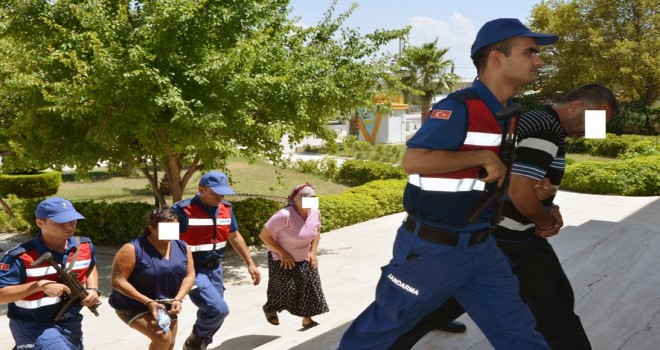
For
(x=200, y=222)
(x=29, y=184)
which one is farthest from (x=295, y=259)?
(x=29, y=184)

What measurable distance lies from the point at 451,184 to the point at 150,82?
20.1 ft

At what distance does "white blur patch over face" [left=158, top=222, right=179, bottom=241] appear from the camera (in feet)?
14.5

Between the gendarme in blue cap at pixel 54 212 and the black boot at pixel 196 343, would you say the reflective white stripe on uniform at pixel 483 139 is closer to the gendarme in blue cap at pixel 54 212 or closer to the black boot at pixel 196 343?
the gendarme in blue cap at pixel 54 212

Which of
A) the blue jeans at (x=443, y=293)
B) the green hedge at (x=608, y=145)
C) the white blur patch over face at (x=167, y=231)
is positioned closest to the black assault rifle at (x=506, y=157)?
the blue jeans at (x=443, y=293)

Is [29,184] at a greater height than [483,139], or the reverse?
[483,139]

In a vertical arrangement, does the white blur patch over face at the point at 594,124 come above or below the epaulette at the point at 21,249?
above

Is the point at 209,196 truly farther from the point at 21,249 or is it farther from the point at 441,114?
the point at 441,114

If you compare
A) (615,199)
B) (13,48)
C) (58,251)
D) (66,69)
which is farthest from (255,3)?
(615,199)

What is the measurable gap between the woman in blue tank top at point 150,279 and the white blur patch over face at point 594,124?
284 cm

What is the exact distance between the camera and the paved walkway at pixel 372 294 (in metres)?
4.35

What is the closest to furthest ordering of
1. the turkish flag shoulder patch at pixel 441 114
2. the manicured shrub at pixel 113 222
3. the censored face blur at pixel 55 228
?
the turkish flag shoulder patch at pixel 441 114, the censored face blur at pixel 55 228, the manicured shrub at pixel 113 222

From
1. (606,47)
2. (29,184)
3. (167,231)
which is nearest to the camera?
(167,231)

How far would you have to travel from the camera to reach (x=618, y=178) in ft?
52.2

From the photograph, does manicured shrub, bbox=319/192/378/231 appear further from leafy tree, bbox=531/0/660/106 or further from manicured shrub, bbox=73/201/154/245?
leafy tree, bbox=531/0/660/106
